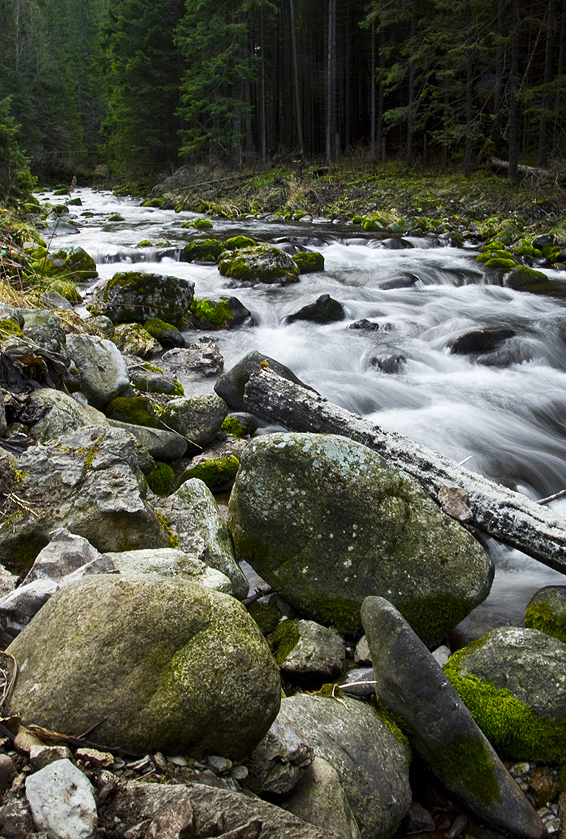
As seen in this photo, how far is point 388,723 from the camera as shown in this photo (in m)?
2.88

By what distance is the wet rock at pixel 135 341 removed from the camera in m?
8.37

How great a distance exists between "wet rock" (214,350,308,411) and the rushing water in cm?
104

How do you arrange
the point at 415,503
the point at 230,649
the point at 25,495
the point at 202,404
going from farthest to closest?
1. the point at 202,404
2. the point at 415,503
3. the point at 25,495
4. the point at 230,649

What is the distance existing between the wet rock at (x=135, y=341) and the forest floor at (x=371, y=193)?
45.1 feet

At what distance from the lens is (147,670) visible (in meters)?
1.99

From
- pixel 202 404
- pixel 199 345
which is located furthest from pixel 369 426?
pixel 199 345

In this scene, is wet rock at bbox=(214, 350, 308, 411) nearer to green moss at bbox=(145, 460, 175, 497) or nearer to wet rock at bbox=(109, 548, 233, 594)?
green moss at bbox=(145, 460, 175, 497)

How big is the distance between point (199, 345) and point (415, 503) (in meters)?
5.60

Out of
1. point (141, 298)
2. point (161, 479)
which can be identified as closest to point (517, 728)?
point (161, 479)

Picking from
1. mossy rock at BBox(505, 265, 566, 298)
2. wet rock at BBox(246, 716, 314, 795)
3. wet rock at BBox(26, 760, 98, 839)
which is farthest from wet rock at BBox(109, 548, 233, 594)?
mossy rock at BBox(505, 265, 566, 298)

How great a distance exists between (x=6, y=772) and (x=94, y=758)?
265mm

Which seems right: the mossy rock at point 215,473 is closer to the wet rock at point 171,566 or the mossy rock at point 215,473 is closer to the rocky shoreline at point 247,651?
the rocky shoreline at point 247,651

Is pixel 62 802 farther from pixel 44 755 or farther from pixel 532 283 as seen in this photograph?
pixel 532 283

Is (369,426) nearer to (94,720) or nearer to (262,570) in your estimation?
(262,570)
